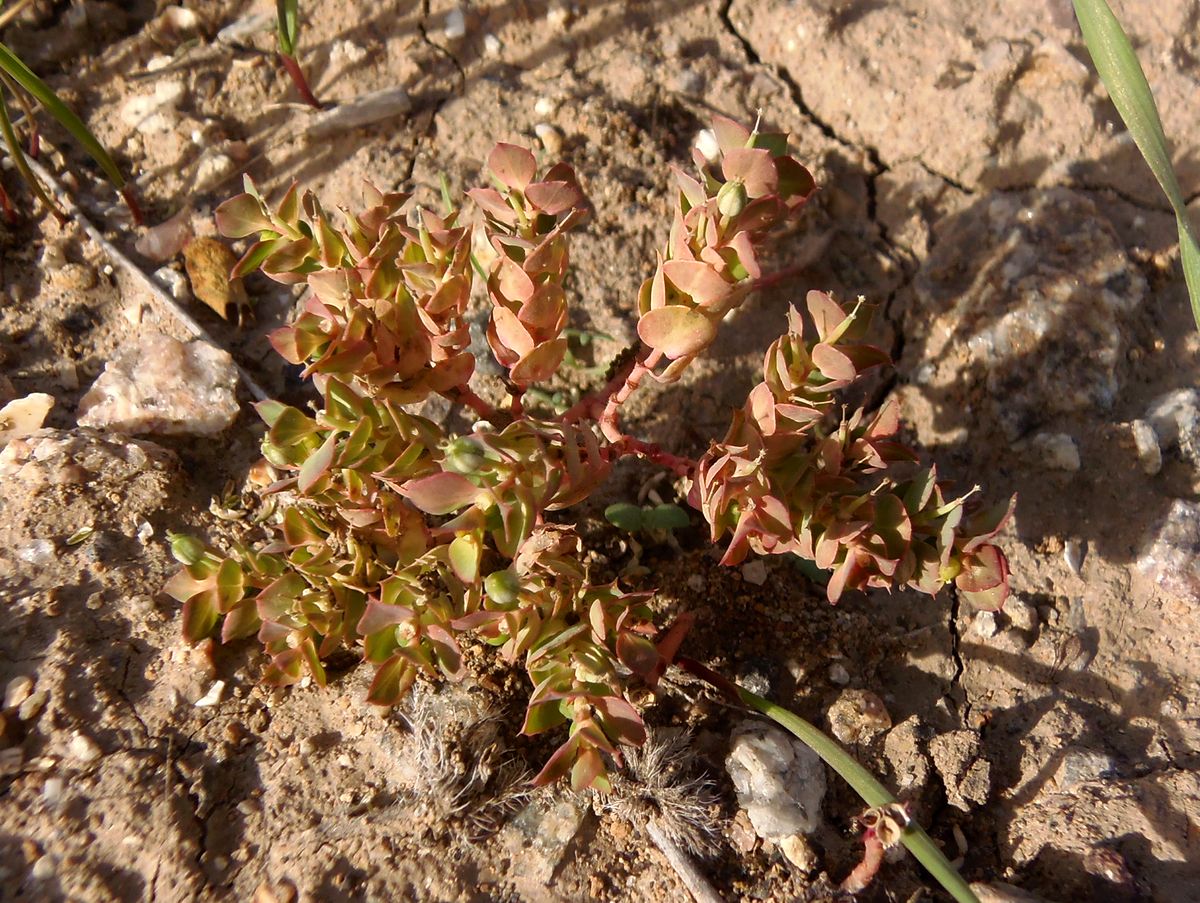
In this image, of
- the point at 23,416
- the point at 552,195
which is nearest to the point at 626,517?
the point at 552,195

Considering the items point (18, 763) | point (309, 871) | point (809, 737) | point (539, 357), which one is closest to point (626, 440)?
point (539, 357)

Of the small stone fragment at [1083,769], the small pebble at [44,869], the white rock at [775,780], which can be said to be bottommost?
the small pebble at [44,869]

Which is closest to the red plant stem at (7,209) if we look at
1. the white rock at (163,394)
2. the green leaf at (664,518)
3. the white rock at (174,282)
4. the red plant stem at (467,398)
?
the white rock at (174,282)

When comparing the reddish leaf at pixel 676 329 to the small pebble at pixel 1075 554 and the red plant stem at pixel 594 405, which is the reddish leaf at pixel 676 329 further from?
the small pebble at pixel 1075 554

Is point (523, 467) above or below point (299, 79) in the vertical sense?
below

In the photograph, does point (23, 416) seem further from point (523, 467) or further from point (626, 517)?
point (626, 517)

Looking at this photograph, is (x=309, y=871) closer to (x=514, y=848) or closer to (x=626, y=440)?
(x=514, y=848)
